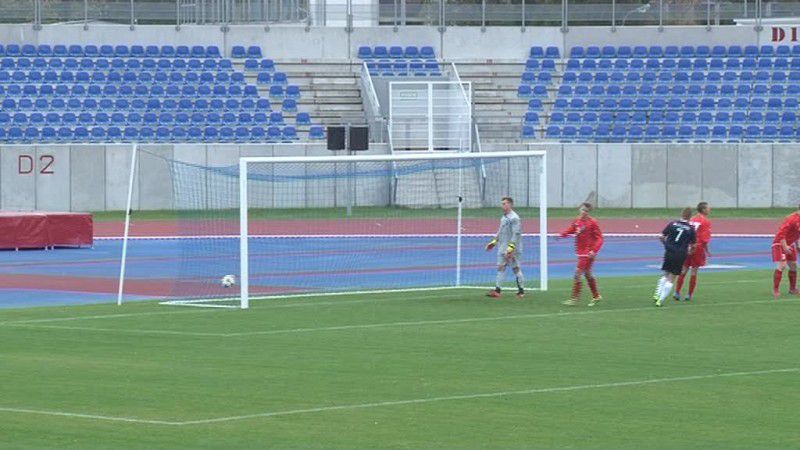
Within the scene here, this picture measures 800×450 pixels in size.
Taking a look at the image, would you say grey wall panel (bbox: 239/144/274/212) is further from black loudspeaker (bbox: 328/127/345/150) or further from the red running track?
black loudspeaker (bbox: 328/127/345/150)

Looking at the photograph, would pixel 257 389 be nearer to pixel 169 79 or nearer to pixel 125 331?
pixel 125 331

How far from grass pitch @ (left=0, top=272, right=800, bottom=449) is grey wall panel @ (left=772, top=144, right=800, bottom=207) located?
83.9 feet

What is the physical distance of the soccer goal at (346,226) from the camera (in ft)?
105

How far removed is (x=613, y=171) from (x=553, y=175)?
Result: 1959 millimetres

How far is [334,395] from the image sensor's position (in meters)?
17.8

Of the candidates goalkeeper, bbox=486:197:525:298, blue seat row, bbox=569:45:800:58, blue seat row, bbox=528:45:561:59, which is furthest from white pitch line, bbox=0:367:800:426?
blue seat row, bbox=528:45:561:59

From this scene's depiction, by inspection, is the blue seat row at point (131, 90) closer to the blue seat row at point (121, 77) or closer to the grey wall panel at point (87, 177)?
the blue seat row at point (121, 77)

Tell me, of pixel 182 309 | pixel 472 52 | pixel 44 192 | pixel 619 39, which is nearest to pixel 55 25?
pixel 44 192

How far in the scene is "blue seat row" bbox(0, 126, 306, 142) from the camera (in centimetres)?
5291

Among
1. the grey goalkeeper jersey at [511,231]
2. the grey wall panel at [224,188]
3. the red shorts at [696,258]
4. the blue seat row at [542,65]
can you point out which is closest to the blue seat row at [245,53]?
the blue seat row at [542,65]

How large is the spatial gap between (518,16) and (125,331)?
3865cm

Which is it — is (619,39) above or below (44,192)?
above

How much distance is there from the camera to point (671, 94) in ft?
188

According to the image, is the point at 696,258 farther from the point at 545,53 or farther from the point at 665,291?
the point at 545,53
